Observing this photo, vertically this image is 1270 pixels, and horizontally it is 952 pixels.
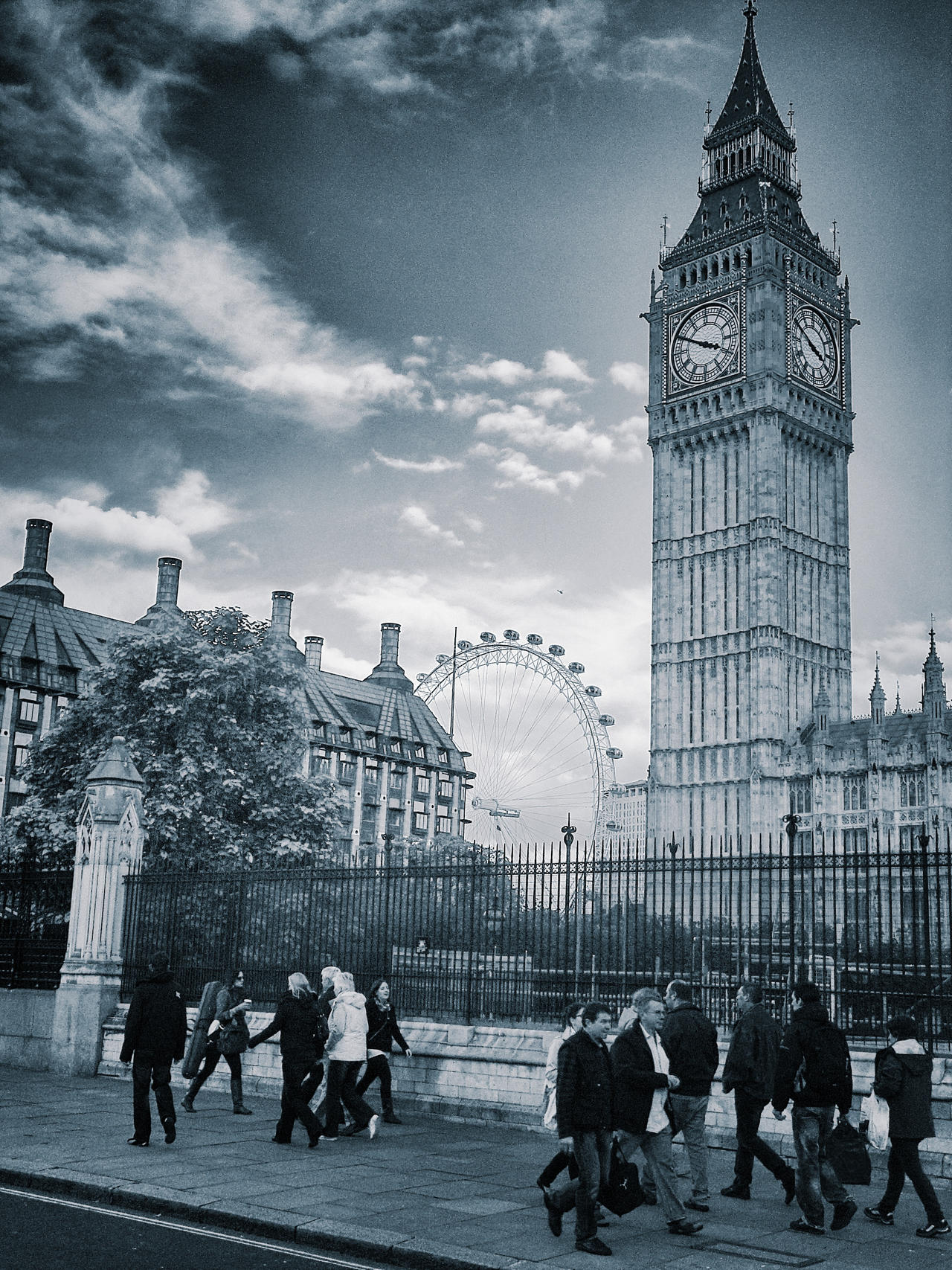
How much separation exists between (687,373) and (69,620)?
152ft

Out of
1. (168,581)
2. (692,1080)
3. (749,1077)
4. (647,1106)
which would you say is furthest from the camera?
(168,581)

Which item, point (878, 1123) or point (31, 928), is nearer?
point (878, 1123)

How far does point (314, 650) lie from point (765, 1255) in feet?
309

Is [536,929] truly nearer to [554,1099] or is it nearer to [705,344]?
[554,1099]

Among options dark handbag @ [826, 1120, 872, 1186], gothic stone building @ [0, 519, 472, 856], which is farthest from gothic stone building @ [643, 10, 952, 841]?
dark handbag @ [826, 1120, 872, 1186]

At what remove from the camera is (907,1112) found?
10367 mm

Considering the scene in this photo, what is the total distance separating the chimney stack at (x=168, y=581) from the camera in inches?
3034

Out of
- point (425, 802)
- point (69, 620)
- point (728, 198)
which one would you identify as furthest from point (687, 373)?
point (69, 620)

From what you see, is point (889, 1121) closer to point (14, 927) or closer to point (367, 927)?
point (367, 927)

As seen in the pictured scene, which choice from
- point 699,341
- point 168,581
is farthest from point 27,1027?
point 699,341

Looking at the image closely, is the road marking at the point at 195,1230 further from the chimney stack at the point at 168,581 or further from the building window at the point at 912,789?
the building window at the point at 912,789

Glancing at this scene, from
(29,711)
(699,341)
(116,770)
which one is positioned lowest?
(116,770)

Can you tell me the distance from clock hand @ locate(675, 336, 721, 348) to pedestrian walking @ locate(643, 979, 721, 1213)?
88.4 metres

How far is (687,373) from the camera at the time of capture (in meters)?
96.9
